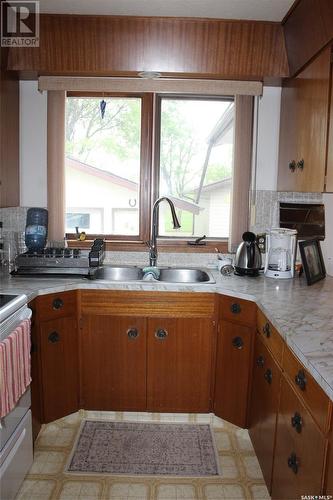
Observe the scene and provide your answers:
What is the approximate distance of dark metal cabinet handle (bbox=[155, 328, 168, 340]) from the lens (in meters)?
2.45

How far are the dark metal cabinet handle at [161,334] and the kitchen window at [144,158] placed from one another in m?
0.75

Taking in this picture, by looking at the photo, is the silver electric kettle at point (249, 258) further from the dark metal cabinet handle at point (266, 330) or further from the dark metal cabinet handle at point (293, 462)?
the dark metal cabinet handle at point (293, 462)

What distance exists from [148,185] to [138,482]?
72.4 inches

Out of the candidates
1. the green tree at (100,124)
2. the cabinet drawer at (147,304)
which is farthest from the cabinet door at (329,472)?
the green tree at (100,124)

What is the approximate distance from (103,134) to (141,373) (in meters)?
1.63

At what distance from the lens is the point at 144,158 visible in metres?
2.98

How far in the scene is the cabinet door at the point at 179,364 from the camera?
8.05ft

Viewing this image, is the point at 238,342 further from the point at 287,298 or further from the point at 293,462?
the point at 293,462

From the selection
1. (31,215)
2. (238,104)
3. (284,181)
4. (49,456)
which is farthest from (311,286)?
(31,215)

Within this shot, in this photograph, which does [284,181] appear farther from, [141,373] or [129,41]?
[141,373]

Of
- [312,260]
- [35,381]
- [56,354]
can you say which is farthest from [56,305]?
[312,260]

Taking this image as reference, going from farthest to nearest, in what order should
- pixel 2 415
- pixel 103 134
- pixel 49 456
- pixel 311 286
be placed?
pixel 103 134, pixel 311 286, pixel 49 456, pixel 2 415

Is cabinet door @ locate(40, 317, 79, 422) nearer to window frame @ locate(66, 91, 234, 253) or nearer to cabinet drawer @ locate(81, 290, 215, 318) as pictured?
cabinet drawer @ locate(81, 290, 215, 318)

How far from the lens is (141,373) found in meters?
2.49
